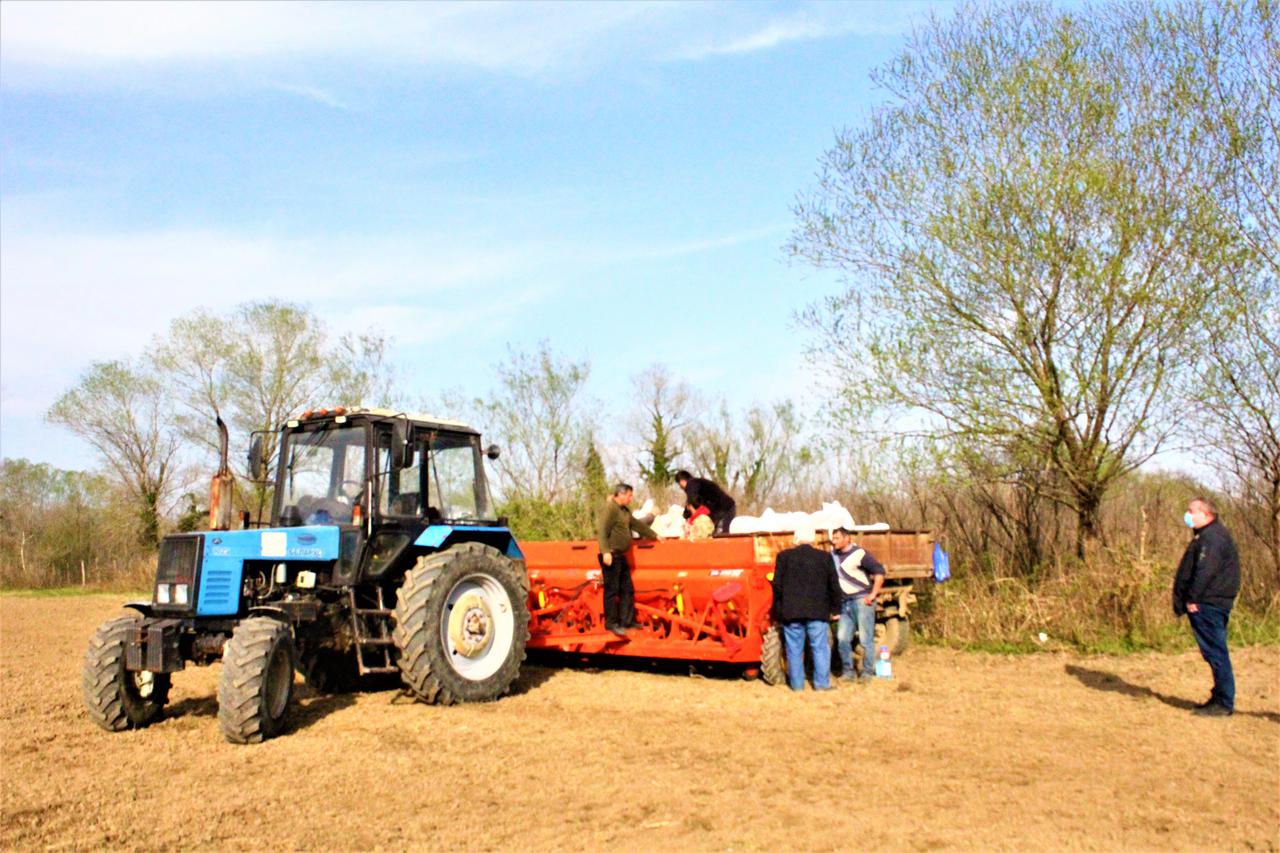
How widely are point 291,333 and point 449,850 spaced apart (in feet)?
107

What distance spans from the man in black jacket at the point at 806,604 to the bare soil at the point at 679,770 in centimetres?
31

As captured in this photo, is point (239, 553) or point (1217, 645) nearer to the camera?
point (1217, 645)

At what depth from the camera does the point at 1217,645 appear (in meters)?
8.41

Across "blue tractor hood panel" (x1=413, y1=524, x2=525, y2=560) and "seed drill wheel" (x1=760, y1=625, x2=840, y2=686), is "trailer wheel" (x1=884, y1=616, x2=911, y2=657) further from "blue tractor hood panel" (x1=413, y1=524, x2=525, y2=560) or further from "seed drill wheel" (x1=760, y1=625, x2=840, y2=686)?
"blue tractor hood panel" (x1=413, y1=524, x2=525, y2=560)

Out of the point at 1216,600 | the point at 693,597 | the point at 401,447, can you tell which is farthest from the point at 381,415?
the point at 1216,600

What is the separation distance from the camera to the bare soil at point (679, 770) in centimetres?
553

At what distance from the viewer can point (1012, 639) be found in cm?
1275

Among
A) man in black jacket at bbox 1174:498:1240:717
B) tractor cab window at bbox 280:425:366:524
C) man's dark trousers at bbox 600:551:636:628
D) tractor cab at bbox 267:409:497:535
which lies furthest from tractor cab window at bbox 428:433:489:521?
man in black jacket at bbox 1174:498:1240:717

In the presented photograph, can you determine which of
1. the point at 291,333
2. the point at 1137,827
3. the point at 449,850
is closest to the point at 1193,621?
the point at 1137,827

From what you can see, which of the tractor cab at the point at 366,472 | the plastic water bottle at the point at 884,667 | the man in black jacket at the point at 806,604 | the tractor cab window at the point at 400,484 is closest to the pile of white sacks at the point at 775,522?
the man in black jacket at the point at 806,604

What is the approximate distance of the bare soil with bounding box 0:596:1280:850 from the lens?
553cm

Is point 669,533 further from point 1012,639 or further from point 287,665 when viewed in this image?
point 287,665

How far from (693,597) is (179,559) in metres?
4.49

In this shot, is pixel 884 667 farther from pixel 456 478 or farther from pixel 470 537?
pixel 456 478
